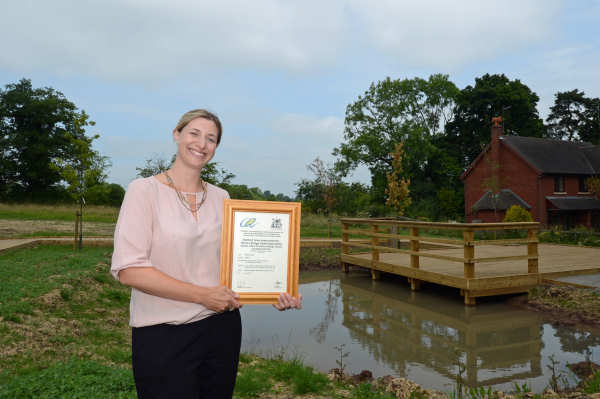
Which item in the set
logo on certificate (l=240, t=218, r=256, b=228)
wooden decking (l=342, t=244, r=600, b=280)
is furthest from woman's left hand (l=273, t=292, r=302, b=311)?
wooden decking (l=342, t=244, r=600, b=280)

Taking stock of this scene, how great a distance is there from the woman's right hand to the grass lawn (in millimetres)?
2178

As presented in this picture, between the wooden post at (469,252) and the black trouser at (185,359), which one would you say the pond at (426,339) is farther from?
the black trouser at (185,359)

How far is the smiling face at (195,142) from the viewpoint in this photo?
69.8 inches

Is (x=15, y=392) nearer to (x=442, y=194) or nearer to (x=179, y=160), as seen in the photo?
(x=179, y=160)

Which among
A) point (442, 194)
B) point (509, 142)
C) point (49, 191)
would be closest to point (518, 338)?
point (509, 142)

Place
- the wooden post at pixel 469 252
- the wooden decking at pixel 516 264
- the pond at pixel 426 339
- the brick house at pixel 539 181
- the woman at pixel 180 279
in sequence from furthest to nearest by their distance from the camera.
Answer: the brick house at pixel 539 181 → the wooden decking at pixel 516 264 → the wooden post at pixel 469 252 → the pond at pixel 426 339 → the woman at pixel 180 279

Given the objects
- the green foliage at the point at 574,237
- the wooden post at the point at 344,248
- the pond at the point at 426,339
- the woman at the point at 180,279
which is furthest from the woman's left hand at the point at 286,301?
the green foliage at the point at 574,237

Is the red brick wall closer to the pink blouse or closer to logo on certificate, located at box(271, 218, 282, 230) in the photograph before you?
logo on certificate, located at box(271, 218, 282, 230)

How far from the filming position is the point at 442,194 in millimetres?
35781

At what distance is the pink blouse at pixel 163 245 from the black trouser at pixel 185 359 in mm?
51

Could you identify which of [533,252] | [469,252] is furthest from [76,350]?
[533,252]

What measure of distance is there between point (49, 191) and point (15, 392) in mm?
45775

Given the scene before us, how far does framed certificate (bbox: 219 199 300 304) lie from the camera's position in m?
1.75

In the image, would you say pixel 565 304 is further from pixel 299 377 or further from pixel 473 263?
pixel 299 377
